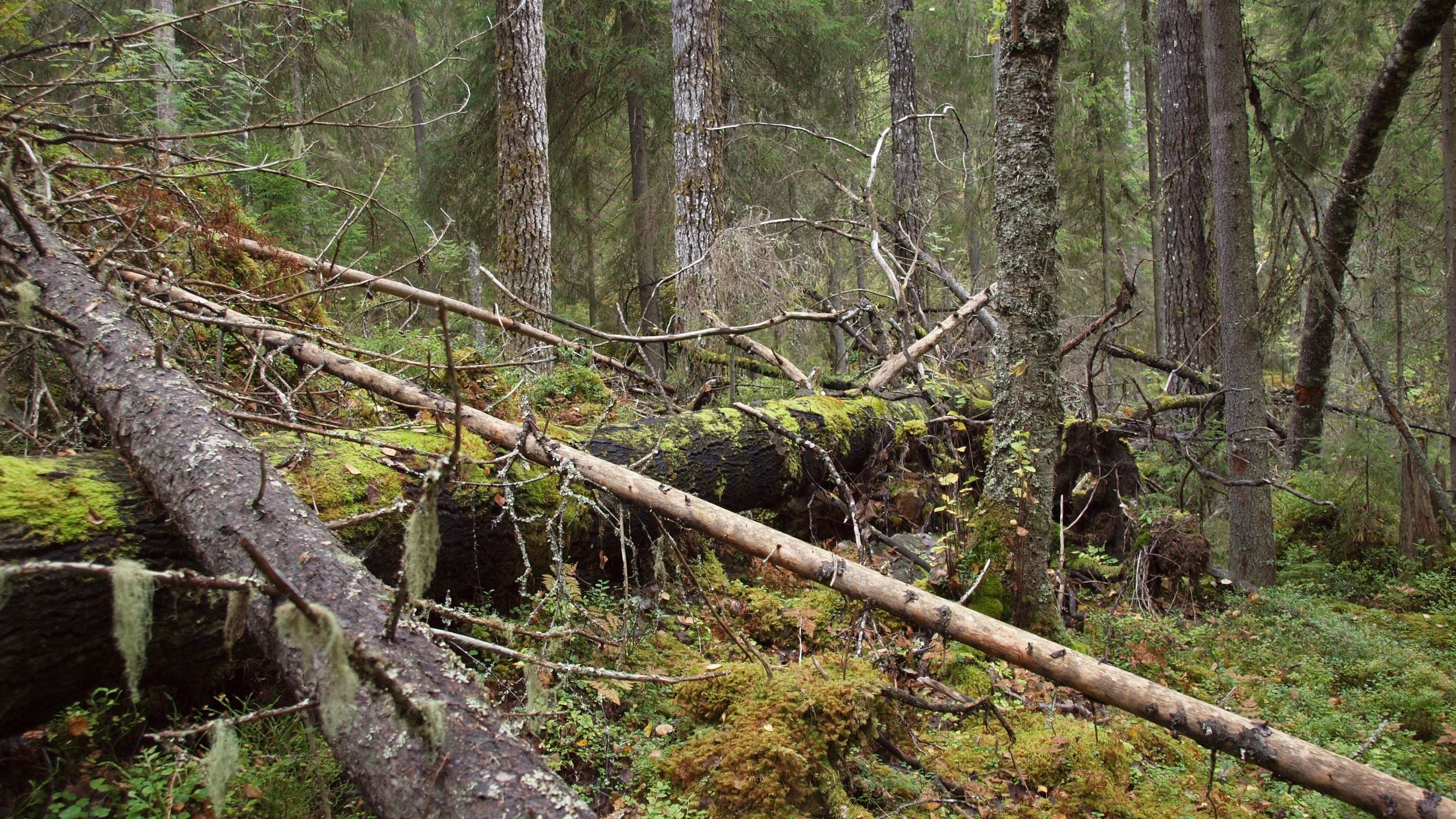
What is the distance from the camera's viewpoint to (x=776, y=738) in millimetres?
2939

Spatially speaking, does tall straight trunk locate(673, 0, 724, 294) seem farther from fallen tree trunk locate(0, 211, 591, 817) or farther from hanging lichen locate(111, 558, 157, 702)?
hanging lichen locate(111, 558, 157, 702)

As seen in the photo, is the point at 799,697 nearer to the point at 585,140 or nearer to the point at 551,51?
the point at 551,51

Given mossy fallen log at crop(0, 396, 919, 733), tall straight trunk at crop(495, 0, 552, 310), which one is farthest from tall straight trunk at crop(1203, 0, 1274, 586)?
tall straight trunk at crop(495, 0, 552, 310)

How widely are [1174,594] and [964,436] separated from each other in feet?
6.88

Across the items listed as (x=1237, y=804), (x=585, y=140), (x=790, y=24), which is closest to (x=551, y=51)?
(x=585, y=140)

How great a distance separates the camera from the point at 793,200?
1329 centimetres

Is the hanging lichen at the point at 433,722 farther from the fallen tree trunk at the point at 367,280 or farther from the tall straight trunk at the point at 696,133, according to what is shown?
the tall straight trunk at the point at 696,133

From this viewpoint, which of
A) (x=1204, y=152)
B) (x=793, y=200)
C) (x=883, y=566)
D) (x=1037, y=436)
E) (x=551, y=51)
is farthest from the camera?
(x=793, y=200)

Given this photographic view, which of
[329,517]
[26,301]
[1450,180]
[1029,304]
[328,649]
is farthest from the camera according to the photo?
[1450,180]

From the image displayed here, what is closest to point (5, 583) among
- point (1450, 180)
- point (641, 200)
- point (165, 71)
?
point (165, 71)

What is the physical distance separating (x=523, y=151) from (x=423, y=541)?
22.9ft

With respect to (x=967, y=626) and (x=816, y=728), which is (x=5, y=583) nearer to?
(x=816, y=728)

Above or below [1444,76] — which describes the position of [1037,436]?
below

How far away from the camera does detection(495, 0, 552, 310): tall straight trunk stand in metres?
7.86
